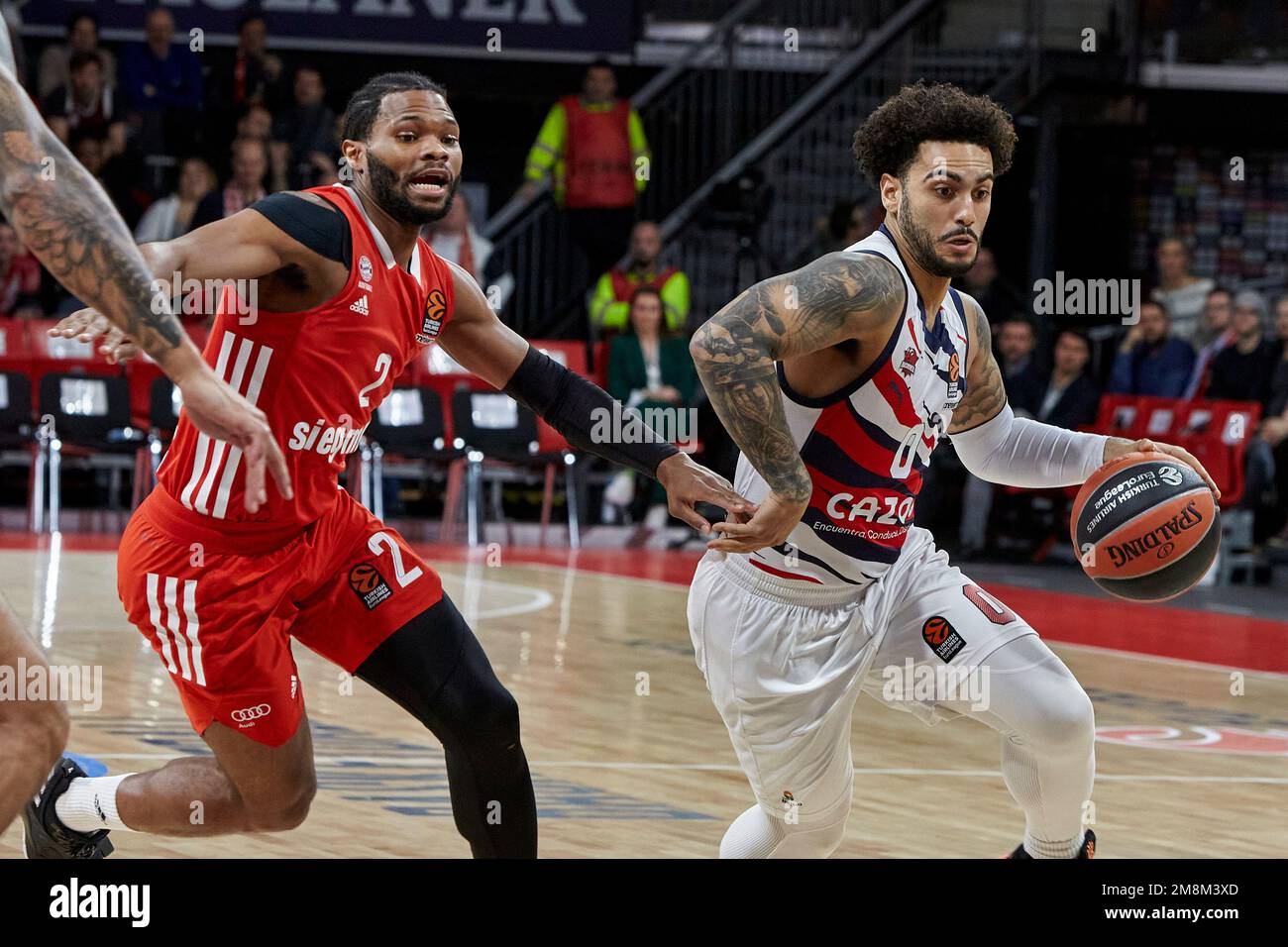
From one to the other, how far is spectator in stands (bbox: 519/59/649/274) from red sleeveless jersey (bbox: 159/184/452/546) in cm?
1125

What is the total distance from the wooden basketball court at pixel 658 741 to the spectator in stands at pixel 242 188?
3.38 meters

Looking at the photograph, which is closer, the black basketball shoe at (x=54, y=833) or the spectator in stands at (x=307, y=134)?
the black basketball shoe at (x=54, y=833)

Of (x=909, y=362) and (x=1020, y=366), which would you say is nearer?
(x=909, y=362)

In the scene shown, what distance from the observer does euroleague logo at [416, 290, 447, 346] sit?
448 cm

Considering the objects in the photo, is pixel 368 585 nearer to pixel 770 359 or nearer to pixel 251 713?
pixel 251 713

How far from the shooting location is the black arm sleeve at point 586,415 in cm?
453

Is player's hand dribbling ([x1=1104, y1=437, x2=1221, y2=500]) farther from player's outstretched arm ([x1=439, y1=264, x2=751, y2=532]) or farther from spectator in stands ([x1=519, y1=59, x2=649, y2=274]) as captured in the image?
spectator in stands ([x1=519, y1=59, x2=649, y2=274])

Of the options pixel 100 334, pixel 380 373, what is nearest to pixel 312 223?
pixel 380 373

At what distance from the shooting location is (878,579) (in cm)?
448

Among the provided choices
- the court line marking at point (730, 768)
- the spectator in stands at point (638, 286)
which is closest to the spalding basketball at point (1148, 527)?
the court line marking at point (730, 768)

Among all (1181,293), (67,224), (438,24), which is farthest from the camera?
(438,24)

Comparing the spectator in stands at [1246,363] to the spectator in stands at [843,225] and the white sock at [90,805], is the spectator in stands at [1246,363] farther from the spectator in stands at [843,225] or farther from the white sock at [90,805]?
the white sock at [90,805]

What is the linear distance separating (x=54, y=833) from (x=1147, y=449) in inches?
106

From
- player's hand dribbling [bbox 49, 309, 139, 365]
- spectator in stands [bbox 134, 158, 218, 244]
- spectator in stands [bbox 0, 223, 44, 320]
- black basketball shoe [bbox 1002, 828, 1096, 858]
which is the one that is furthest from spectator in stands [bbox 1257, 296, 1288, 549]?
player's hand dribbling [bbox 49, 309, 139, 365]
